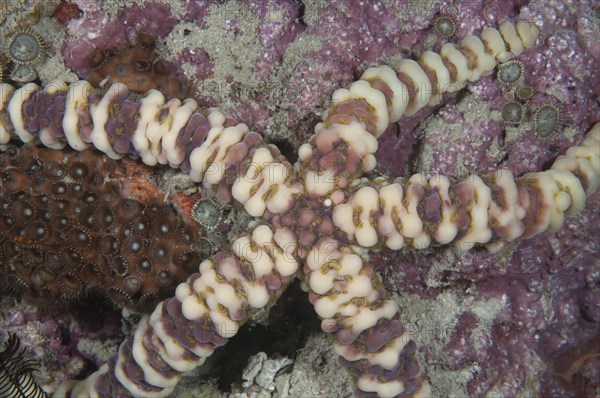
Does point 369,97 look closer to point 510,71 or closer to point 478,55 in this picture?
point 478,55

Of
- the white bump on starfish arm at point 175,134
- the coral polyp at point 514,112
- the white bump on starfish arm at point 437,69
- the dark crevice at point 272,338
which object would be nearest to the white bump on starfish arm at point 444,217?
the white bump on starfish arm at point 437,69

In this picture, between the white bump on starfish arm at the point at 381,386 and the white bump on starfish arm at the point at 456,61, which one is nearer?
the white bump on starfish arm at the point at 381,386

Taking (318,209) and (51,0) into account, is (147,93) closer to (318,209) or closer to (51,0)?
(51,0)

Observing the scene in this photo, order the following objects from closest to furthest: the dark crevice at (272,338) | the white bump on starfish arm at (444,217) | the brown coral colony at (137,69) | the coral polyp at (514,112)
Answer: the white bump on starfish arm at (444,217), the brown coral colony at (137,69), the coral polyp at (514,112), the dark crevice at (272,338)

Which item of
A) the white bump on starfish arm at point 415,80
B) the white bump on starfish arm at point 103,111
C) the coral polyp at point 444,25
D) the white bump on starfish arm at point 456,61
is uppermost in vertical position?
the coral polyp at point 444,25

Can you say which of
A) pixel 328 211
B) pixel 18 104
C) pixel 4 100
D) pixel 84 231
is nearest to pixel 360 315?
pixel 328 211

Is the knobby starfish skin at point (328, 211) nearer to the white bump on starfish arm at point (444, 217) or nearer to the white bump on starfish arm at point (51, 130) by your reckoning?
the white bump on starfish arm at point (444, 217)

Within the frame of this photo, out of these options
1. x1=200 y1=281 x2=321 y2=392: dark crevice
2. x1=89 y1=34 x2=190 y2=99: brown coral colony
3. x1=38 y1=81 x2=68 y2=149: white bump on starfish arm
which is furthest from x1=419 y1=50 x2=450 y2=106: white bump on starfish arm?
x1=38 y1=81 x2=68 y2=149: white bump on starfish arm

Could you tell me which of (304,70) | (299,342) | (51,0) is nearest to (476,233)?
(304,70)
